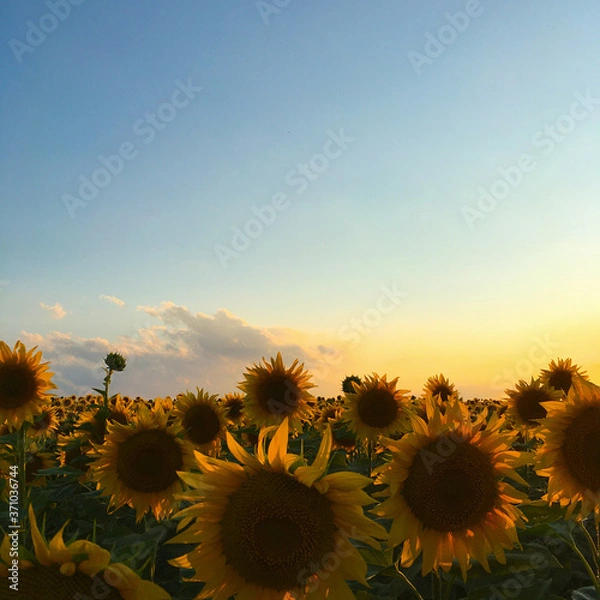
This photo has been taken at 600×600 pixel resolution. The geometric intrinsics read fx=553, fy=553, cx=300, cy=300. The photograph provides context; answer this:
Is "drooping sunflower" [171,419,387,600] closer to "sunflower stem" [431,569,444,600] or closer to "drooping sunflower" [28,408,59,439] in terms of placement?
"sunflower stem" [431,569,444,600]

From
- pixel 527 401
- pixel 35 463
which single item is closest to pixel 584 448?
pixel 527 401

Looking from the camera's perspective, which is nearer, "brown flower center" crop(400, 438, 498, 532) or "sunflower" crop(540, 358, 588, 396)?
"brown flower center" crop(400, 438, 498, 532)

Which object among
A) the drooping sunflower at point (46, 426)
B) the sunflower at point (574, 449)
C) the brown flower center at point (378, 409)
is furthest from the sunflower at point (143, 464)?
the drooping sunflower at point (46, 426)

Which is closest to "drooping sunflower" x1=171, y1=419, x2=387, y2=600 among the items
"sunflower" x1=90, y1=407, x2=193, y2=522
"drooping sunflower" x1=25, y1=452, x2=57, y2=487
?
"sunflower" x1=90, y1=407, x2=193, y2=522

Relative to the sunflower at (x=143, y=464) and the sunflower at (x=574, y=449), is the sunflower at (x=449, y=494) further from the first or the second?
the sunflower at (x=143, y=464)

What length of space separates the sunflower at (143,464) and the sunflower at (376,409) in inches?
195

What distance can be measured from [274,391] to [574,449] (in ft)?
20.5

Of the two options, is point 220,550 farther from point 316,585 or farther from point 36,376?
point 36,376

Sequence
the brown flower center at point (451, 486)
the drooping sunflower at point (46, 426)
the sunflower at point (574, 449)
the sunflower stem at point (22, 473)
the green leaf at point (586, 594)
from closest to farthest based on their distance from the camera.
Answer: the green leaf at point (586, 594)
the brown flower center at point (451, 486)
the sunflower at point (574, 449)
the sunflower stem at point (22, 473)
the drooping sunflower at point (46, 426)

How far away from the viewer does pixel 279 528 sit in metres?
3.03

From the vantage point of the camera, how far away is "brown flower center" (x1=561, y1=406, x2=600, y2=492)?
4.79m

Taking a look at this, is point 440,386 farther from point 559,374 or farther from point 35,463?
point 35,463

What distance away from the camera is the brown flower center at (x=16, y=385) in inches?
331

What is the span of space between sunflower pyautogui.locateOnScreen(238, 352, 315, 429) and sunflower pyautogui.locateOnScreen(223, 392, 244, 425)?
1.88 m
